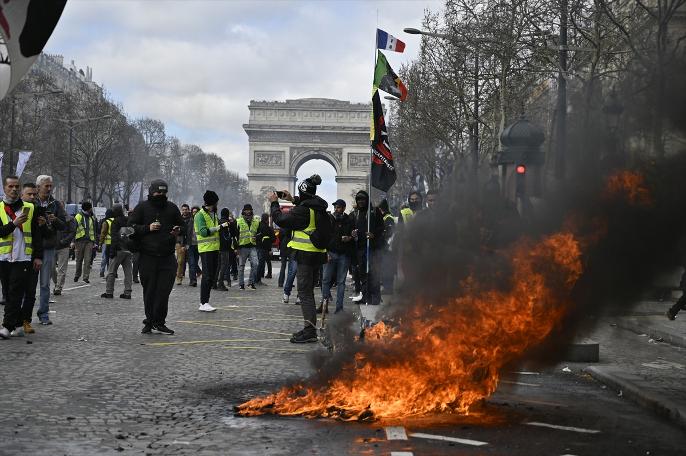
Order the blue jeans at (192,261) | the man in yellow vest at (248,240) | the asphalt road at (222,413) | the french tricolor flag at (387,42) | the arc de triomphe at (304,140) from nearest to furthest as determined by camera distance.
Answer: the asphalt road at (222,413)
the french tricolor flag at (387,42)
the blue jeans at (192,261)
the man in yellow vest at (248,240)
the arc de triomphe at (304,140)

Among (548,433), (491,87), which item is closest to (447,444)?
(548,433)

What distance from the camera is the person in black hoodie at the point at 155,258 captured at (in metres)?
11.3

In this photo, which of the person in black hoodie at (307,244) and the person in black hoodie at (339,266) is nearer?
the person in black hoodie at (307,244)

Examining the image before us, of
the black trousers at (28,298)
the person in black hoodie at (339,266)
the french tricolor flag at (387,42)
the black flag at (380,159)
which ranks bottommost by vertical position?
the black trousers at (28,298)

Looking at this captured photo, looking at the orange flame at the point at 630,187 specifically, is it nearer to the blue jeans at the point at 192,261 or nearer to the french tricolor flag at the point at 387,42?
the french tricolor flag at the point at 387,42

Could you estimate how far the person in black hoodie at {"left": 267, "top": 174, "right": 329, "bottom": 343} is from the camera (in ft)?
35.7

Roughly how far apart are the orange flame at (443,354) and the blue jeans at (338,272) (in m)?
7.63

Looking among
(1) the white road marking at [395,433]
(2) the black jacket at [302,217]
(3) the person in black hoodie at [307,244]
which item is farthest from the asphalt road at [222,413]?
(2) the black jacket at [302,217]

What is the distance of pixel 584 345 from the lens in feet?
31.2

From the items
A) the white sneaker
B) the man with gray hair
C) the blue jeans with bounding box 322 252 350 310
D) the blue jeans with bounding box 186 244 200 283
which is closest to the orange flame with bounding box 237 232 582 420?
the man with gray hair

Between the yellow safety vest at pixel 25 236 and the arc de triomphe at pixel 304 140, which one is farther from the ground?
the arc de triomphe at pixel 304 140

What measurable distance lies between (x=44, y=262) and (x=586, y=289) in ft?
24.6

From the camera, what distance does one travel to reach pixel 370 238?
1538 cm

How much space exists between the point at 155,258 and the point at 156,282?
0.91 feet
